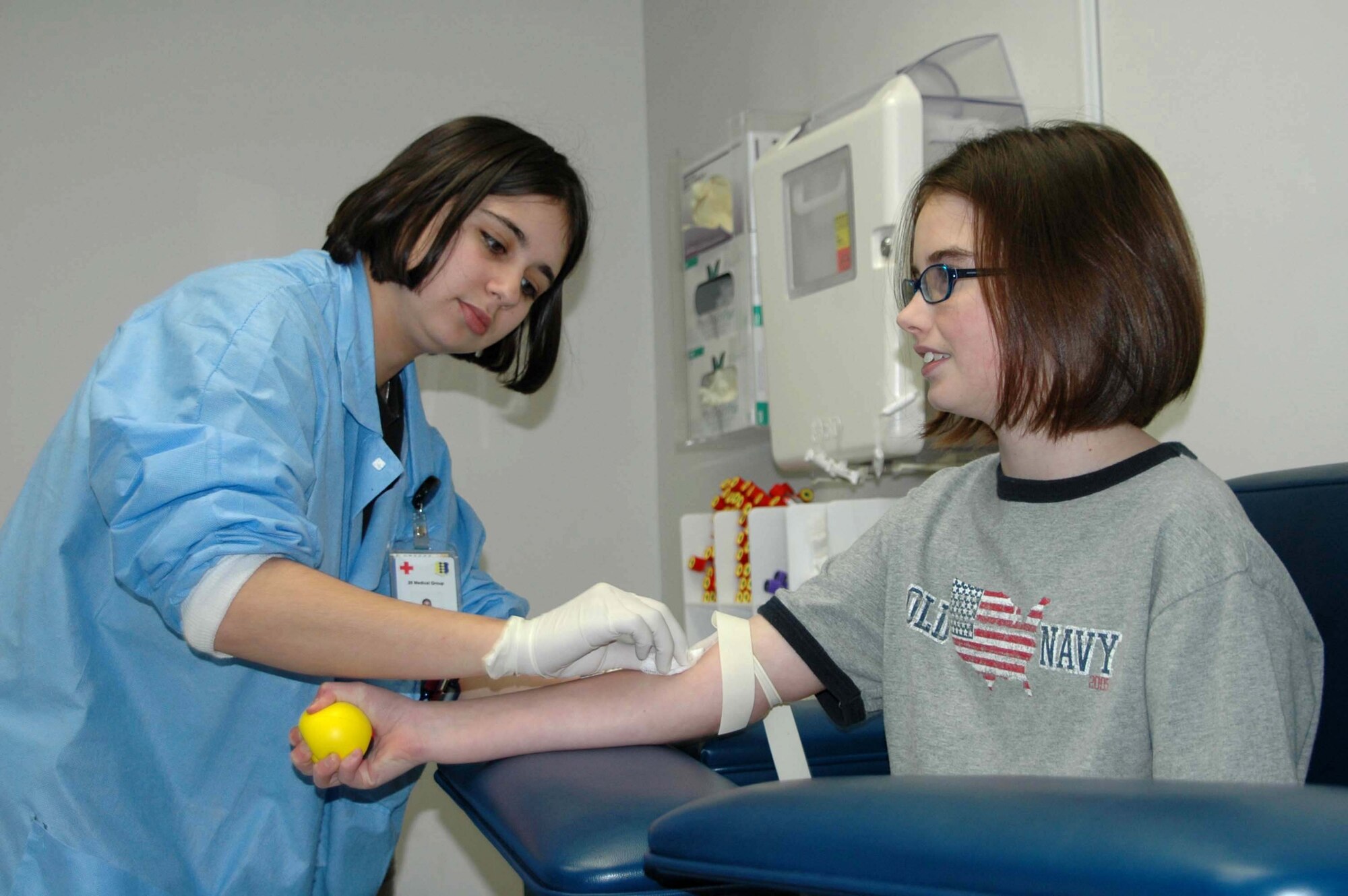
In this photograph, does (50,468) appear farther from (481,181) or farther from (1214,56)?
(1214,56)

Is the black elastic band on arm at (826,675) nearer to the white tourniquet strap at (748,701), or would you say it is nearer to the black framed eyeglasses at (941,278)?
the white tourniquet strap at (748,701)

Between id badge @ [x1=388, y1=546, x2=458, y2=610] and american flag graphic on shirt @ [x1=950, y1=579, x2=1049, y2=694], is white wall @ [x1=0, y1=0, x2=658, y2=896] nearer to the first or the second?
id badge @ [x1=388, y1=546, x2=458, y2=610]

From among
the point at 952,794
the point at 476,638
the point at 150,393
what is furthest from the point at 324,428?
the point at 952,794

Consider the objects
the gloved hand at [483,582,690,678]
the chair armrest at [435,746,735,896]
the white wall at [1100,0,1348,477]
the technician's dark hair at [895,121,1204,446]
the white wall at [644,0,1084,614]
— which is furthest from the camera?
Answer: the white wall at [644,0,1084,614]

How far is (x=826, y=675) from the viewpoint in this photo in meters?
1.11

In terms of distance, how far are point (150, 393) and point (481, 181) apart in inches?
19.7

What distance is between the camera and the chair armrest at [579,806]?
0.66 meters

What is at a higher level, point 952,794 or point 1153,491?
point 1153,491

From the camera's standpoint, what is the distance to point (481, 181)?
1.40 meters

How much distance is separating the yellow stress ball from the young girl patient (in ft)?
0.05

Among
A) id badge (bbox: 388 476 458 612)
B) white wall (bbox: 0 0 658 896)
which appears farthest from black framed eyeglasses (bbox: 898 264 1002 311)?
white wall (bbox: 0 0 658 896)

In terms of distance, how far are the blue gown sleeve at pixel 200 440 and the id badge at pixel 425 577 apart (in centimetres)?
26

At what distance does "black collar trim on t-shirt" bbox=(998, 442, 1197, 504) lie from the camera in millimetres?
931

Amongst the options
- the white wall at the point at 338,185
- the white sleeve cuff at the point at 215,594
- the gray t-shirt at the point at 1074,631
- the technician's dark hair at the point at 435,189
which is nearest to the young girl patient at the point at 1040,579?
the gray t-shirt at the point at 1074,631
